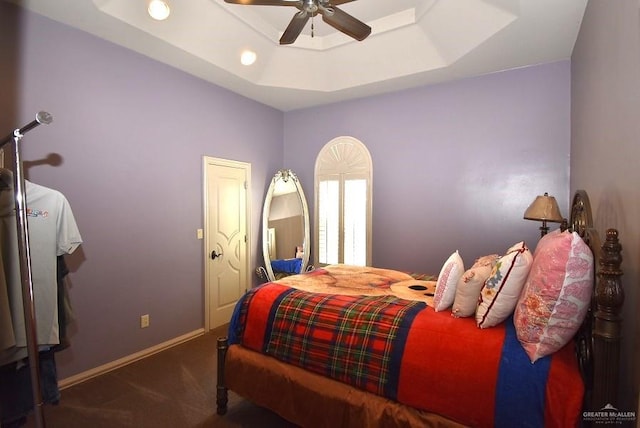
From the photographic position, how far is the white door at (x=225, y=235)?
143 inches

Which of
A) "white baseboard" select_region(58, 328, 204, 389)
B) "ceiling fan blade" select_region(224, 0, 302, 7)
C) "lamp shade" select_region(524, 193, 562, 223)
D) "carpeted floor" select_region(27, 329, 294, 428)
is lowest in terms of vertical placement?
"carpeted floor" select_region(27, 329, 294, 428)

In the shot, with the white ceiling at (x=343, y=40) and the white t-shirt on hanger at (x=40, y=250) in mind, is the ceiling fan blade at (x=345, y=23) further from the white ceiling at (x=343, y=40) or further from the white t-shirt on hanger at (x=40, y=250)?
the white t-shirt on hanger at (x=40, y=250)

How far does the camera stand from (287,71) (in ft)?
12.2

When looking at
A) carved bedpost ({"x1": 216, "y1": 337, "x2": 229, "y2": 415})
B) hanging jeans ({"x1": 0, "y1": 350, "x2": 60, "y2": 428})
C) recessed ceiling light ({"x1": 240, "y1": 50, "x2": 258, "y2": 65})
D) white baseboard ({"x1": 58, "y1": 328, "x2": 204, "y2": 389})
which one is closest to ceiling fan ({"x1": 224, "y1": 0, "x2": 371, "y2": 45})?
recessed ceiling light ({"x1": 240, "y1": 50, "x2": 258, "y2": 65})

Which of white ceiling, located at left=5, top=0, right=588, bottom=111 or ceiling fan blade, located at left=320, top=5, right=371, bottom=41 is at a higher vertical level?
white ceiling, located at left=5, top=0, right=588, bottom=111

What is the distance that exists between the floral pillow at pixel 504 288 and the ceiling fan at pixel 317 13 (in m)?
1.68

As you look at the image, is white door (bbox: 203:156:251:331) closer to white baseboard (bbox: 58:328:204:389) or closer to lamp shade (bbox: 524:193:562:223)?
white baseboard (bbox: 58:328:204:389)

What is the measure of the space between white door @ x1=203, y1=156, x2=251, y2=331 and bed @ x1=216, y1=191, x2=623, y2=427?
5.21 feet

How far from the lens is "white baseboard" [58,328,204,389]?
98.8 inches

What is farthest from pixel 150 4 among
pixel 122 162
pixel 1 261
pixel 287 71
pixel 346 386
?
pixel 346 386

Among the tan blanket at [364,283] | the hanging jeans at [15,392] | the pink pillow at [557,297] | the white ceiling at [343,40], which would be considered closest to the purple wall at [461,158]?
the white ceiling at [343,40]

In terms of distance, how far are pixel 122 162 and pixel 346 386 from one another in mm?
2600

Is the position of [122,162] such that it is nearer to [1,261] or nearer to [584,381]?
[1,261]

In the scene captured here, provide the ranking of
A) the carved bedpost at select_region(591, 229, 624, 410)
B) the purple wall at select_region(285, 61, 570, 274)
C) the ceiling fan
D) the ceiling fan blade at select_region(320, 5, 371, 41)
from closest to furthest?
the carved bedpost at select_region(591, 229, 624, 410) < the ceiling fan < the ceiling fan blade at select_region(320, 5, 371, 41) < the purple wall at select_region(285, 61, 570, 274)
